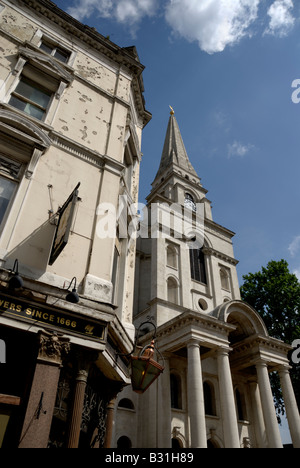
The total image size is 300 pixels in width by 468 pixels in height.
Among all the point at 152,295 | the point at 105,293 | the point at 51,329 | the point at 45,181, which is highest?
the point at 152,295

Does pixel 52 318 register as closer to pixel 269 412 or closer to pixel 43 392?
pixel 43 392

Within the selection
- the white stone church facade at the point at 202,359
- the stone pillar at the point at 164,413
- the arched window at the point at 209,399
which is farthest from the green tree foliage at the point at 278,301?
the stone pillar at the point at 164,413

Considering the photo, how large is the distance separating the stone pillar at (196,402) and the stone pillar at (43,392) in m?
12.5

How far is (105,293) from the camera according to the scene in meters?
8.16

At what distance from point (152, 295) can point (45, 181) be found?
16.7 m

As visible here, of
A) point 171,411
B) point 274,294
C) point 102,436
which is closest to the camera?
point 102,436

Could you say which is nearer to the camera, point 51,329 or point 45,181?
point 51,329

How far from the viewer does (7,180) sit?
8617 millimetres

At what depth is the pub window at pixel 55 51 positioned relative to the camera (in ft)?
40.0

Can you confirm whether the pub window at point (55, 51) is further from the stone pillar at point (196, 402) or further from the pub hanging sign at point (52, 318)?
the stone pillar at point (196, 402)

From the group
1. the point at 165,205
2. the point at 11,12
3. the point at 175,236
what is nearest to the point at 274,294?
the point at 175,236
